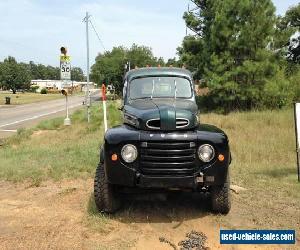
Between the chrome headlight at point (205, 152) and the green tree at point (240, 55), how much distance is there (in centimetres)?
2068

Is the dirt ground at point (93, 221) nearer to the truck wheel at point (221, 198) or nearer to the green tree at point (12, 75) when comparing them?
the truck wheel at point (221, 198)

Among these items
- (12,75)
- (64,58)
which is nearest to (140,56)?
(12,75)

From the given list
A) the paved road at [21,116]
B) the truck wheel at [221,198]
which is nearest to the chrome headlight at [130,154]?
the truck wheel at [221,198]

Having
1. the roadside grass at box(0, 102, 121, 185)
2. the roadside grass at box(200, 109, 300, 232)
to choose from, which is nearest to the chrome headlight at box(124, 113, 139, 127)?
the roadside grass at box(200, 109, 300, 232)

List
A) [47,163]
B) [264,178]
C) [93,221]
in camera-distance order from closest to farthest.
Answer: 1. [93,221]
2. [264,178]
3. [47,163]

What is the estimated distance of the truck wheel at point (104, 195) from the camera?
6.10 metres

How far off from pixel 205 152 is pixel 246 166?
4.55 m

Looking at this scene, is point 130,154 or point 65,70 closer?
point 130,154

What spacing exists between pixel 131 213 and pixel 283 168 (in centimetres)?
477

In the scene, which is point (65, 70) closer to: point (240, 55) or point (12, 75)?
point (240, 55)

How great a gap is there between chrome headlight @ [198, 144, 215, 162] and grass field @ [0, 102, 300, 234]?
918 mm

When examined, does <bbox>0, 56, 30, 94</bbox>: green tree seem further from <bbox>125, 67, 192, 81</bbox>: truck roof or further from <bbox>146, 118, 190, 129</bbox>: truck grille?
<bbox>146, 118, 190, 129</bbox>: truck grille

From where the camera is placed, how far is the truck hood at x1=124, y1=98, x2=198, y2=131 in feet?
19.1

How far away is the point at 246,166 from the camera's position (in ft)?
32.9
